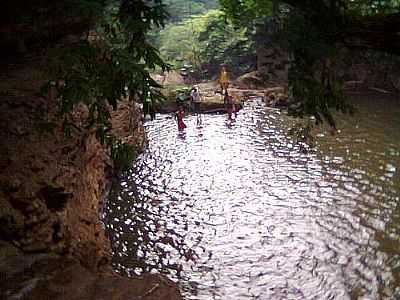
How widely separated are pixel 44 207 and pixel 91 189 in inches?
75.3

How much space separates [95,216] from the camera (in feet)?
23.5

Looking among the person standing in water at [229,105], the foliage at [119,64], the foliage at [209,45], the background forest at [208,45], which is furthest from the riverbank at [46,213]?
the foliage at [209,45]

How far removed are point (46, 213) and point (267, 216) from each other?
4.77 meters

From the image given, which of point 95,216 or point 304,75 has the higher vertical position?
point 304,75

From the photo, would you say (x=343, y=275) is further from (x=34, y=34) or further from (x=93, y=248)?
(x=34, y=34)

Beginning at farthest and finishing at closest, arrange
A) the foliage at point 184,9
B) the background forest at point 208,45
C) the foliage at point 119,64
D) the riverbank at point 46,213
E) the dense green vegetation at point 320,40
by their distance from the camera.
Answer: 1. the foliage at point 184,9
2. the background forest at point 208,45
3. the riverbank at point 46,213
4. the foliage at point 119,64
5. the dense green vegetation at point 320,40

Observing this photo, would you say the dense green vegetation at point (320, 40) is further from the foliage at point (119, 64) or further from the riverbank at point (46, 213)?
the riverbank at point (46, 213)

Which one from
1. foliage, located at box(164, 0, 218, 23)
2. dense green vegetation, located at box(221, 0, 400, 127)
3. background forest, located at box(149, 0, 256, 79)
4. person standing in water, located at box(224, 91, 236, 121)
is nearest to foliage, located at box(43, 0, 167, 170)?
dense green vegetation, located at box(221, 0, 400, 127)

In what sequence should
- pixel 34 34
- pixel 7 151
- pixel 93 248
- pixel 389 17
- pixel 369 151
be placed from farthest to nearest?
pixel 369 151 → pixel 34 34 → pixel 93 248 → pixel 7 151 → pixel 389 17

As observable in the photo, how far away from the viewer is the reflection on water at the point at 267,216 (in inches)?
278

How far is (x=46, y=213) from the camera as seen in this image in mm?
5836

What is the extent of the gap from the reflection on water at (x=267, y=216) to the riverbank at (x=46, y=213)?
1.65 meters

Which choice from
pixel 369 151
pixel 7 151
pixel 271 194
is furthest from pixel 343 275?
pixel 369 151

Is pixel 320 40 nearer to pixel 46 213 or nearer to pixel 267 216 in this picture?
pixel 46 213
